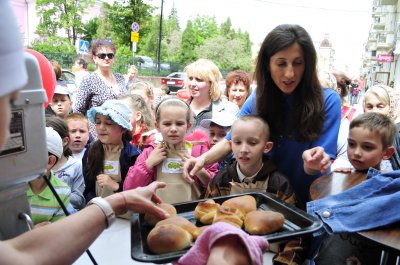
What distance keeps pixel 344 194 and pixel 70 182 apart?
171 centimetres

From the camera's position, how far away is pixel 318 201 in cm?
148

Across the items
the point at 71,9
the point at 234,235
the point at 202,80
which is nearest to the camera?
the point at 234,235

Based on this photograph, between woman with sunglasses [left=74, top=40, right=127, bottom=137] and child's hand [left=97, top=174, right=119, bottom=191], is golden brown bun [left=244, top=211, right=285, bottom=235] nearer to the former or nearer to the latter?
child's hand [left=97, top=174, right=119, bottom=191]

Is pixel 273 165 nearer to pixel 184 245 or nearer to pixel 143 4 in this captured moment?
pixel 184 245

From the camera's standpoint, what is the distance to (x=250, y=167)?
75.4 inches

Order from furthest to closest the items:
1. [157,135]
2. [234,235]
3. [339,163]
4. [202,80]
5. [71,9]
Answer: [71,9] < [202,80] < [157,135] < [339,163] < [234,235]

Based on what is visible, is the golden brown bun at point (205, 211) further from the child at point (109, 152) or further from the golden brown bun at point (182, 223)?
the child at point (109, 152)

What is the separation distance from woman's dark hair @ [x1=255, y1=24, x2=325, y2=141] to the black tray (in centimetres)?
55

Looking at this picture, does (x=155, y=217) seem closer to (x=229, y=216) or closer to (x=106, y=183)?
(x=229, y=216)

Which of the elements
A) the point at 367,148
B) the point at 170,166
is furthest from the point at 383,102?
the point at 170,166

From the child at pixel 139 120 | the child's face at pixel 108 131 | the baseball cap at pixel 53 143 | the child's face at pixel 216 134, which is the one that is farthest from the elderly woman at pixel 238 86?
the baseball cap at pixel 53 143

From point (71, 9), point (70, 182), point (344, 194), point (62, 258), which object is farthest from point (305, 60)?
point (71, 9)

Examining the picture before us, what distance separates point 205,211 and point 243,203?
15 centimetres

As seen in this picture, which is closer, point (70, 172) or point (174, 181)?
point (174, 181)
